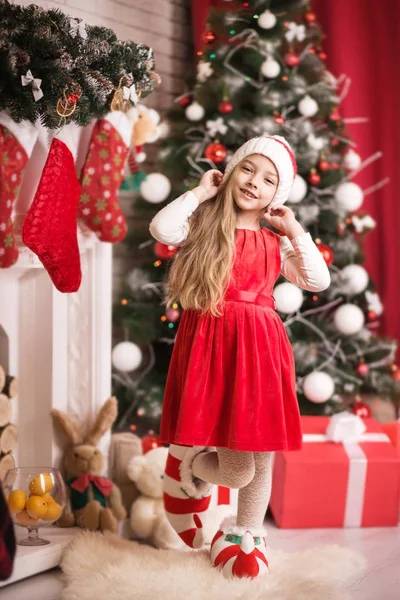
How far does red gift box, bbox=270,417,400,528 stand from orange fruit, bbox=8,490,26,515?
98 cm

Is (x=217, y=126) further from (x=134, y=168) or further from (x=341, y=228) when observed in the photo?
(x=341, y=228)

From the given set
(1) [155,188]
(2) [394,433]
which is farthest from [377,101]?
(2) [394,433]

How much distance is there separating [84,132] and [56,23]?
501 millimetres

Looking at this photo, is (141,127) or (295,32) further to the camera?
(295,32)

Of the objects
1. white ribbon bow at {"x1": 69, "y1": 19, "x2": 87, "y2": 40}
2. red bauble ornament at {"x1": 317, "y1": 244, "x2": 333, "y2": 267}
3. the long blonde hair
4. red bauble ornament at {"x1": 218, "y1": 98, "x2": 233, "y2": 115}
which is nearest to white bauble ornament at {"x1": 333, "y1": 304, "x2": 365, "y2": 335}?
red bauble ornament at {"x1": 317, "y1": 244, "x2": 333, "y2": 267}

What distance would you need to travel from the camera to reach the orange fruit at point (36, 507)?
2.41m

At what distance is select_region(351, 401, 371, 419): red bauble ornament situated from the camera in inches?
139

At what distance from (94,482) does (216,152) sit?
56.6 inches

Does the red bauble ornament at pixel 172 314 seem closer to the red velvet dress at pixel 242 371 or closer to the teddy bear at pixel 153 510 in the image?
the teddy bear at pixel 153 510

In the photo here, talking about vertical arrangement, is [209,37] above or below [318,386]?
above

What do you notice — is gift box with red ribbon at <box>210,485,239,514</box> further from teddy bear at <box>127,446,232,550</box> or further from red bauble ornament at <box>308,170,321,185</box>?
red bauble ornament at <box>308,170,321,185</box>

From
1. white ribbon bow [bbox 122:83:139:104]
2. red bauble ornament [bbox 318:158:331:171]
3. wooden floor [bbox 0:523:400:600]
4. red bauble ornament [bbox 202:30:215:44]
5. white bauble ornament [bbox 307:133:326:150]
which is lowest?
wooden floor [bbox 0:523:400:600]

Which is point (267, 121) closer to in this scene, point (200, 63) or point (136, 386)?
point (200, 63)

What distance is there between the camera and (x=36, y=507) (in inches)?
94.8
